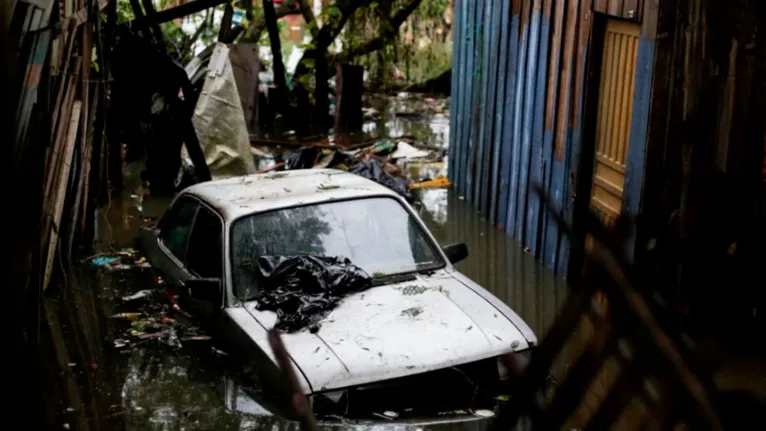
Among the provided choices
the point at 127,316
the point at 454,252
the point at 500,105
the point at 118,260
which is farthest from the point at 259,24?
the point at 454,252

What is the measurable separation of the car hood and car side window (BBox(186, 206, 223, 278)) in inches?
24.6

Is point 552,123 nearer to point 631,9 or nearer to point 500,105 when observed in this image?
point 500,105

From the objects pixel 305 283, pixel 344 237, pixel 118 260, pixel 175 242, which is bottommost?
pixel 118 260

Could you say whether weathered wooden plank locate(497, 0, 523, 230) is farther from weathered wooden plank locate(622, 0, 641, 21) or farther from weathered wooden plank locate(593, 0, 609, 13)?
weathered wooden plank locate(622, 0, 641, 21)

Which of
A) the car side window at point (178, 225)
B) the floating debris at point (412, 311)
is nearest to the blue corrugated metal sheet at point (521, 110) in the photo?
the floating debris at point (412, 311)

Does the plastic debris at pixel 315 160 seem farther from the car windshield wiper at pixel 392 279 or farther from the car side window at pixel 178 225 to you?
the car windshield wiper at pixel 392 279

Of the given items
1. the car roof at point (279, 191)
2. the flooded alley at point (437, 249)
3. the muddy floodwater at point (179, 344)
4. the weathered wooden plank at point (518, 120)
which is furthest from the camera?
the weathered wooden plank at point (518, 120)

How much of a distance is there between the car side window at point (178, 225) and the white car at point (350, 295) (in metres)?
0.01

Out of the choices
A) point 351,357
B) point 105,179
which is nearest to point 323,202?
point 351,357

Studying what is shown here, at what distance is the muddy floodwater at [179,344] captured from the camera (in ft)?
21.5

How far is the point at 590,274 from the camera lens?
1.79 m

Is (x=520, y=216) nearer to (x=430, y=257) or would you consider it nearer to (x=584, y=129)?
(x=584, y=129)

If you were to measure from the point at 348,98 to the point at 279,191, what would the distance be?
10.2 metres

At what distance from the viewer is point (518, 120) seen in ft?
35.3
